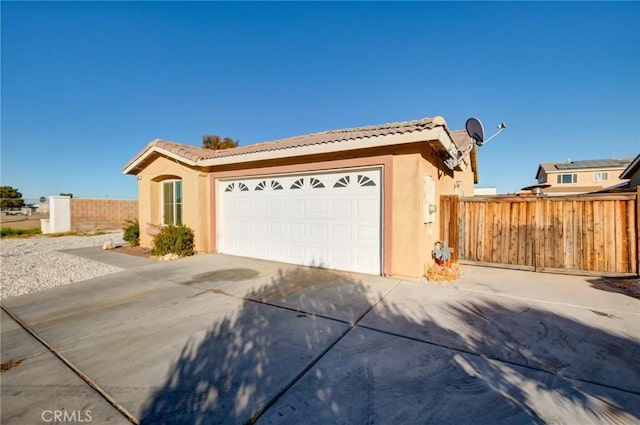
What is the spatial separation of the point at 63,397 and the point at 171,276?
4.30 metres

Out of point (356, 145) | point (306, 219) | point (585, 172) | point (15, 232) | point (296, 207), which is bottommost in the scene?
point (15, 232)

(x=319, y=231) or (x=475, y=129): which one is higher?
(x=475, y=129)

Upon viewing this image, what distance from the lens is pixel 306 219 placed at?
719cm

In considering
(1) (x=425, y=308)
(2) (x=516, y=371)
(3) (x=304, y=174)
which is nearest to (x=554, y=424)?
(2) (x=516, y=371)

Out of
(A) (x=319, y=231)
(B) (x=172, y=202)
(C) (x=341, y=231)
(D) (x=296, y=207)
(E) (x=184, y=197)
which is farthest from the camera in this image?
(B) (x=172, y=202)

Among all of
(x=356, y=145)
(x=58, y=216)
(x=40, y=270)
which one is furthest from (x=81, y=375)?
(x=58, y=216)

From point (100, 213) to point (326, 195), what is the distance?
779 inches

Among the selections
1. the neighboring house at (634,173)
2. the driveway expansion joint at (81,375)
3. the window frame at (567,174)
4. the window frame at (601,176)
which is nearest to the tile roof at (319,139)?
the driveway expansion joint at (81,375)

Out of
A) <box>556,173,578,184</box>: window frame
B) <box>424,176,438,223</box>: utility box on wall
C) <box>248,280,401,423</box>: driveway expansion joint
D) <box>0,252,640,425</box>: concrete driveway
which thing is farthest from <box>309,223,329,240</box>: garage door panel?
<box>556,173,578,184</box>: window frame

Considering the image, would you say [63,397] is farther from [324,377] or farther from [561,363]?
[561,363]

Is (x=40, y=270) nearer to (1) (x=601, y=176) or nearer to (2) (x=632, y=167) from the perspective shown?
(2) (x=632, y=167)

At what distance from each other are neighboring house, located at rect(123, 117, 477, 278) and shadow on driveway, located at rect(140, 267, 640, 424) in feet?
7.43

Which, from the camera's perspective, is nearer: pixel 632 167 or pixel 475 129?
pixel 475 129

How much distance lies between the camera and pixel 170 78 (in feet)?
35.3
